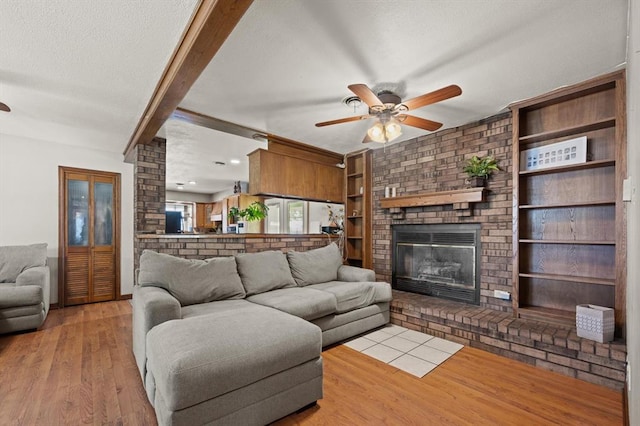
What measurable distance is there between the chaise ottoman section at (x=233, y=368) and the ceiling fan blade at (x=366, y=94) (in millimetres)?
1658

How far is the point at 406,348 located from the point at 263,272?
160cm

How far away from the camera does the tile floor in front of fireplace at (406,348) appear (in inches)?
98.9

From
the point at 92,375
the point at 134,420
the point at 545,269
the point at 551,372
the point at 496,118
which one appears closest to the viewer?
the point at 134,420

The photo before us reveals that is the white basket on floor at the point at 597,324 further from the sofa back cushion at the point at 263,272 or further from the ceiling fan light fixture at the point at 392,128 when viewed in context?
the sofa back cushion at the point at 263,272

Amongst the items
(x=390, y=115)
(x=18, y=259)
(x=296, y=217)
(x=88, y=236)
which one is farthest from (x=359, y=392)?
(x=88, y=236)

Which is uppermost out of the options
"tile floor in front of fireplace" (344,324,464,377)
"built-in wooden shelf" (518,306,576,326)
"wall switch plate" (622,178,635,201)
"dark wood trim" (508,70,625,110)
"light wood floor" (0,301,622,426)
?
"dark wood trim" (508,70,625,110)

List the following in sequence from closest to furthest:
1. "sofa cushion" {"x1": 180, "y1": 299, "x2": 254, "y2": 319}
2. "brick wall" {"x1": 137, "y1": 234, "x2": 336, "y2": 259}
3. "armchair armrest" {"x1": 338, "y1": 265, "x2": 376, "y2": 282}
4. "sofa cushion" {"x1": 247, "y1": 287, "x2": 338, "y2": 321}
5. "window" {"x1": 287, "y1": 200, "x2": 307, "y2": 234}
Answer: "sofa cushion" {"x1": 180, "y1": 299, "x2": 254, "y2": 319}, "sofa cushion" {"x1": 247, "y1": 287, "x2": 338, "y2": 321}, "brick wall" {"x1": 137, "y1": 234, "x2": 336, "y2": 259}, "armchair armrest" {"x1": 338, "y1": 265, "x2": 376, "y2": 282}, "window" {"x1": 287, "y1": 200, "x2": 307, "y2": 234}

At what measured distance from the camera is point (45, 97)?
2.73 meters

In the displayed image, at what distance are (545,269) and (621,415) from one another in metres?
1.37

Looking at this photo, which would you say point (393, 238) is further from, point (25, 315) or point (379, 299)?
point (25, 315)

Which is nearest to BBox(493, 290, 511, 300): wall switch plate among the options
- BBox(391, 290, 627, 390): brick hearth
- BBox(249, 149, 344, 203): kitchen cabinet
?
BBox(391, 290, 627, 390): brick hearth

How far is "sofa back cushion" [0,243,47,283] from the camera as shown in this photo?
3506 millimetres

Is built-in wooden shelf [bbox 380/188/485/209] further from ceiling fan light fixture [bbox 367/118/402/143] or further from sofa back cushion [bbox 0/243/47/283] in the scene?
sofa back cushion [bbox 0/243/47/283]

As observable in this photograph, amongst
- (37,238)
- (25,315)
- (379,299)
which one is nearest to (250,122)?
(379,299)
